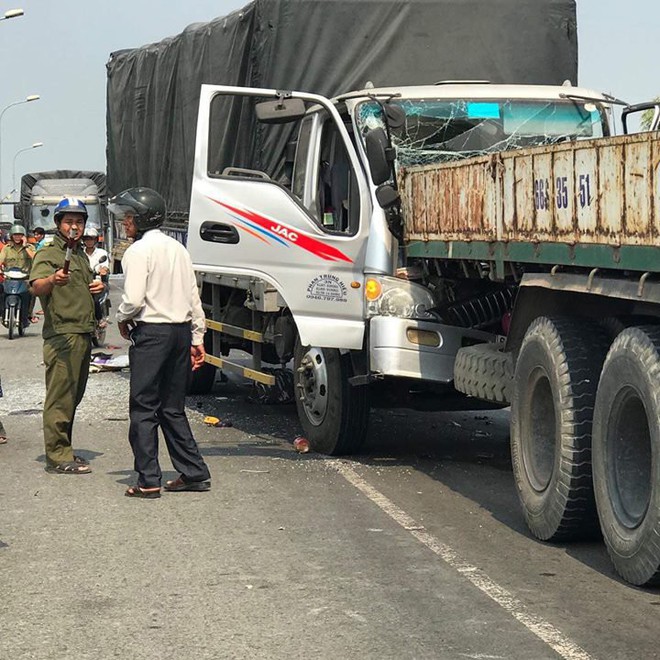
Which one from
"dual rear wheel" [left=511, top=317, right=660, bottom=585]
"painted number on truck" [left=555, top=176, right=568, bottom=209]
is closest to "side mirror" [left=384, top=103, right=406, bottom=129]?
"dual rear wheel" [left=511, top=317, right=660, bottom=585]

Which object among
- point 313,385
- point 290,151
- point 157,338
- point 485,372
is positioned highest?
point 290,151

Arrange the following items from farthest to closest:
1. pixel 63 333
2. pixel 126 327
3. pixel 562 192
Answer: pixel 63 333 < pixel 126 327 < pixel 562 192

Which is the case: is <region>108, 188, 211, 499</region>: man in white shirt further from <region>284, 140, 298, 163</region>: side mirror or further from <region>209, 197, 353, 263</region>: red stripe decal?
<region>284, 140, 298, 163</region>: side mirror

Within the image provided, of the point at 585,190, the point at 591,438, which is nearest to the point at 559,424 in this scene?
the point at 591,438

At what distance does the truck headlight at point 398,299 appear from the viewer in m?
9.53

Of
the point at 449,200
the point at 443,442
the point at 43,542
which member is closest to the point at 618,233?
the point at 449,200

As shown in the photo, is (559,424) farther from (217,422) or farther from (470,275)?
(217,422)

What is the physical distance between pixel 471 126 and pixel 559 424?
11.8ft

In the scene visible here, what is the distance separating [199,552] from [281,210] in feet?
12.7

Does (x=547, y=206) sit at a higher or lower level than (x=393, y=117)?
lower

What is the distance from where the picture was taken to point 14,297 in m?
22.4

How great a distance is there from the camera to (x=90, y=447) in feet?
35.6

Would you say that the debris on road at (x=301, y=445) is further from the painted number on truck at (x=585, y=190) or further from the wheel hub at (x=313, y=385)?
the painted number on truck at (x=585, y=190)

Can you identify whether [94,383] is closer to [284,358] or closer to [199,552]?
[284,358]
